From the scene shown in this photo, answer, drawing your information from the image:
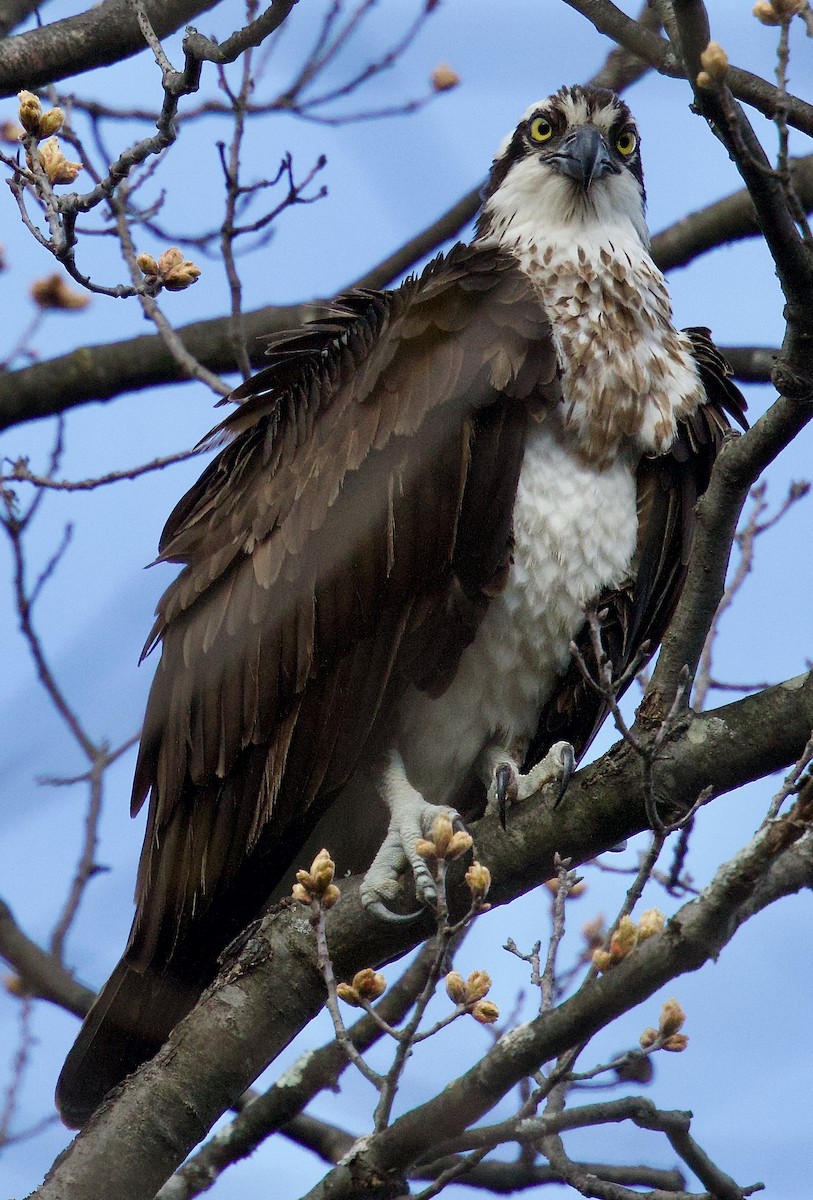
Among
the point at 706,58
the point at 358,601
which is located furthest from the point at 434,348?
the point at 706,58

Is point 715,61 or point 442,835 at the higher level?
point 715,61

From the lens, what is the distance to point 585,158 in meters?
5.10

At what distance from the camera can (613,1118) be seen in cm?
287

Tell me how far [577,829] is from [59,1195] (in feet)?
4.50

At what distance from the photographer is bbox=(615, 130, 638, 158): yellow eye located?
5420 millimetres

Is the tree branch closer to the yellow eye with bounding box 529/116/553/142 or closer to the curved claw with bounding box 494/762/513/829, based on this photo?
the curved claw with bounding box 494/762/513/829

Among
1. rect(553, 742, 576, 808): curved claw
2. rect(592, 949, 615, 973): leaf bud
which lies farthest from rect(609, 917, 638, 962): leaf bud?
rect(553, 742, 576, 808): curved claw

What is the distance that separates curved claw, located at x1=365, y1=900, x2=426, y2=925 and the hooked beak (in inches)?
103

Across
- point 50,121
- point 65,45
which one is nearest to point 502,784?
point 50,121

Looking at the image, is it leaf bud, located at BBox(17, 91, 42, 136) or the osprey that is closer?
leaf bud, located at BBox(17, 91, 42, 136)

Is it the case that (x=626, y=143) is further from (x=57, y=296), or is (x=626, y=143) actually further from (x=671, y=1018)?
(x=671, y=1018)

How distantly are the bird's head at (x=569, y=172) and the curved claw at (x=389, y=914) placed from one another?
7.66 feet

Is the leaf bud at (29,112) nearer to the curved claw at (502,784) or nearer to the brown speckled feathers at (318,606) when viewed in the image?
the brown speckled feathers at (318,606)

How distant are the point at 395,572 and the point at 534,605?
46 centimetres
